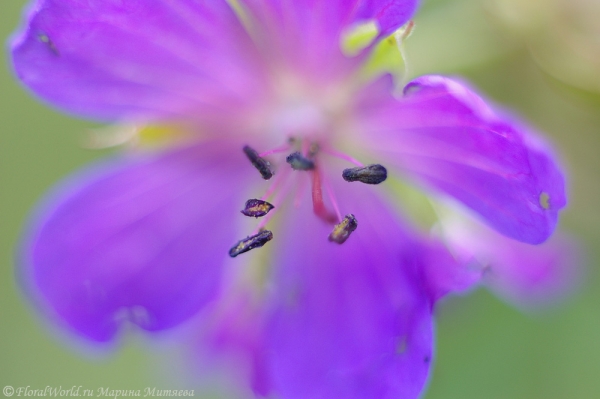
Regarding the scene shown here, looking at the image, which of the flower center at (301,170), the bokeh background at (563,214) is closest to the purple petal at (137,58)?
the flower center at (301,170)

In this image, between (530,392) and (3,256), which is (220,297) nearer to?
(530,392)

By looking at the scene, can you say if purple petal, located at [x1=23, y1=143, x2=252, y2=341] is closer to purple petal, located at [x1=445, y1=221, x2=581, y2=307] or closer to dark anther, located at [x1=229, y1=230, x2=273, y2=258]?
dark anther, located at [x1=229, y1=230, x2=273, y2=258]

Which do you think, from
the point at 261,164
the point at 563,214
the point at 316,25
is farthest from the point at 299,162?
the point at 563,214

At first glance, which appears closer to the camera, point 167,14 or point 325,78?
point 167,14

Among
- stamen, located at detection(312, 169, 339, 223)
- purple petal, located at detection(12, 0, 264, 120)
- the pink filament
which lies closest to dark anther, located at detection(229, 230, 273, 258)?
stamen, located at detection(312, 169, 339, 223)

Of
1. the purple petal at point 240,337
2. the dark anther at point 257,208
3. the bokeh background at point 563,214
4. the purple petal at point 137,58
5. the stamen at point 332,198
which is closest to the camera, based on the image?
the purple petal at point 137,58

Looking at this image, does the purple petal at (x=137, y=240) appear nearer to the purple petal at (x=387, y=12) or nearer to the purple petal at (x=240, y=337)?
the purple petal at (x=240, y=337)

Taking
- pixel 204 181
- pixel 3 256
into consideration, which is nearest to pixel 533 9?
pixel 204 181
